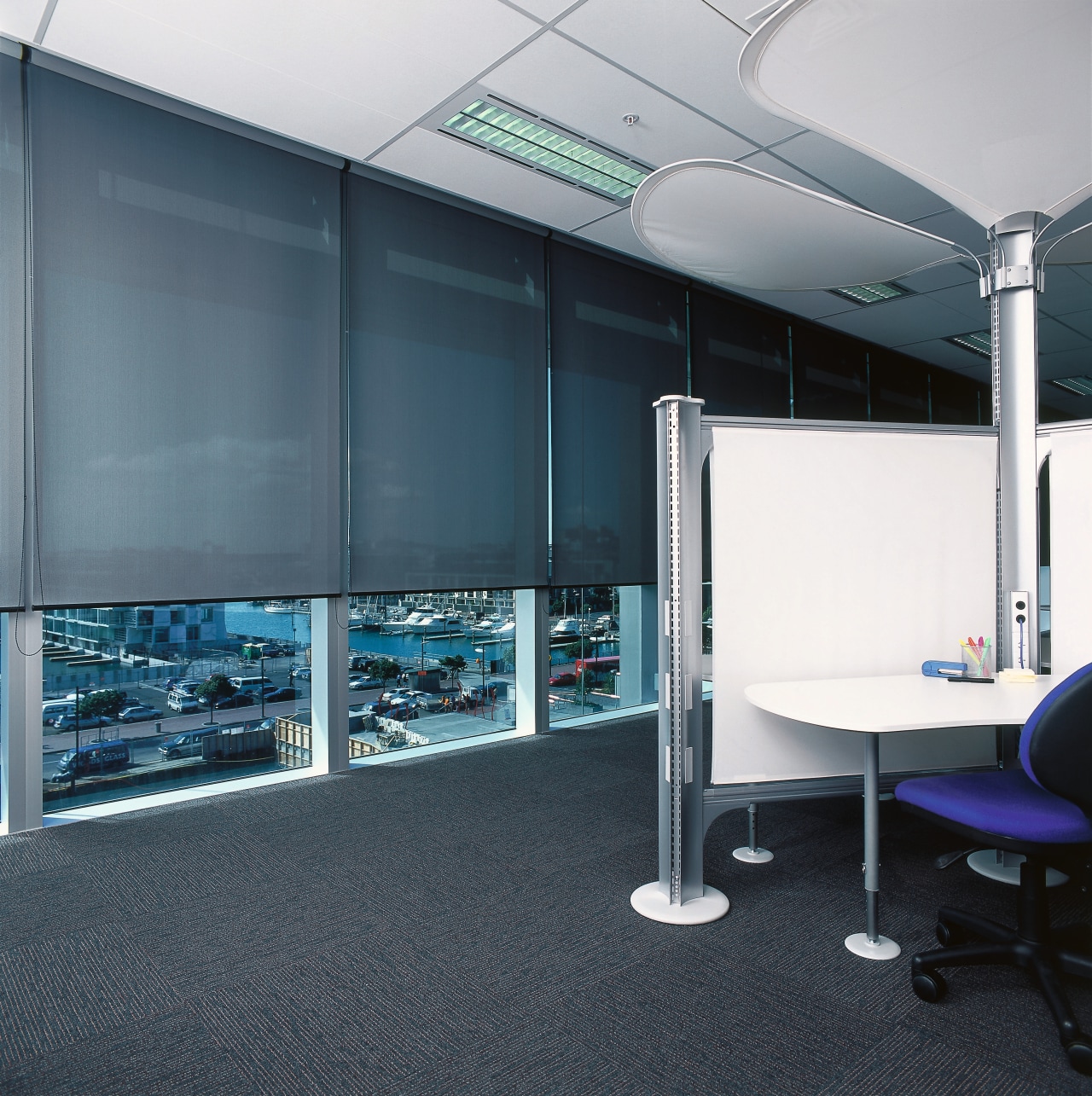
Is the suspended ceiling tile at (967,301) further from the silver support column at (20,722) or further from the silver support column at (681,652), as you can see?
the silver support column at (20,722)

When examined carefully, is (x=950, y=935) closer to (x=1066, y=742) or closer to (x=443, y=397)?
(x=1066, y=742)

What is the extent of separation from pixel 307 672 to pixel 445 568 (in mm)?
861

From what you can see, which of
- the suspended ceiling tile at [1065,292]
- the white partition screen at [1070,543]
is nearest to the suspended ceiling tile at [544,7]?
the white partition screen at [1070,543]

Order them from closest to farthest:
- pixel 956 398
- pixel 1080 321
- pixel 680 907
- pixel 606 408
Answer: pixel 680 907 → pixel 606 408 → pixel 1080 321 → pixel 956 398

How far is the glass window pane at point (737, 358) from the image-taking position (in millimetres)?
5586

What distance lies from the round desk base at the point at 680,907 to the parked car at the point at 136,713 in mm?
2175

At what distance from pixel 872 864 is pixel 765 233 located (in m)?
2.08

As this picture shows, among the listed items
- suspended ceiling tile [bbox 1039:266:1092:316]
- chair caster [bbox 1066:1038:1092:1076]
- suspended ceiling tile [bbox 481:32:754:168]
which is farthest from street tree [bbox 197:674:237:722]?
suspended ceiling tile [bbox 1039:266:1092:316]

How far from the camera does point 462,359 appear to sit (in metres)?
4.27

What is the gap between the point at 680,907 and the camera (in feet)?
8.05

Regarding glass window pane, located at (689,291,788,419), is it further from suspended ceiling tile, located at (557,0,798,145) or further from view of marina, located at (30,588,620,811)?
suspended ceiling tile, located at (557,0,798,145)

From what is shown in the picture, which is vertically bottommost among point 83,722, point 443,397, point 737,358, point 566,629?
point 83,722

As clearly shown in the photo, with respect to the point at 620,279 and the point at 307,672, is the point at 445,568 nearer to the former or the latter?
the point at 307,672

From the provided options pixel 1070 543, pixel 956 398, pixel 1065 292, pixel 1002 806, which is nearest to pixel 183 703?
pixel 1002 806
